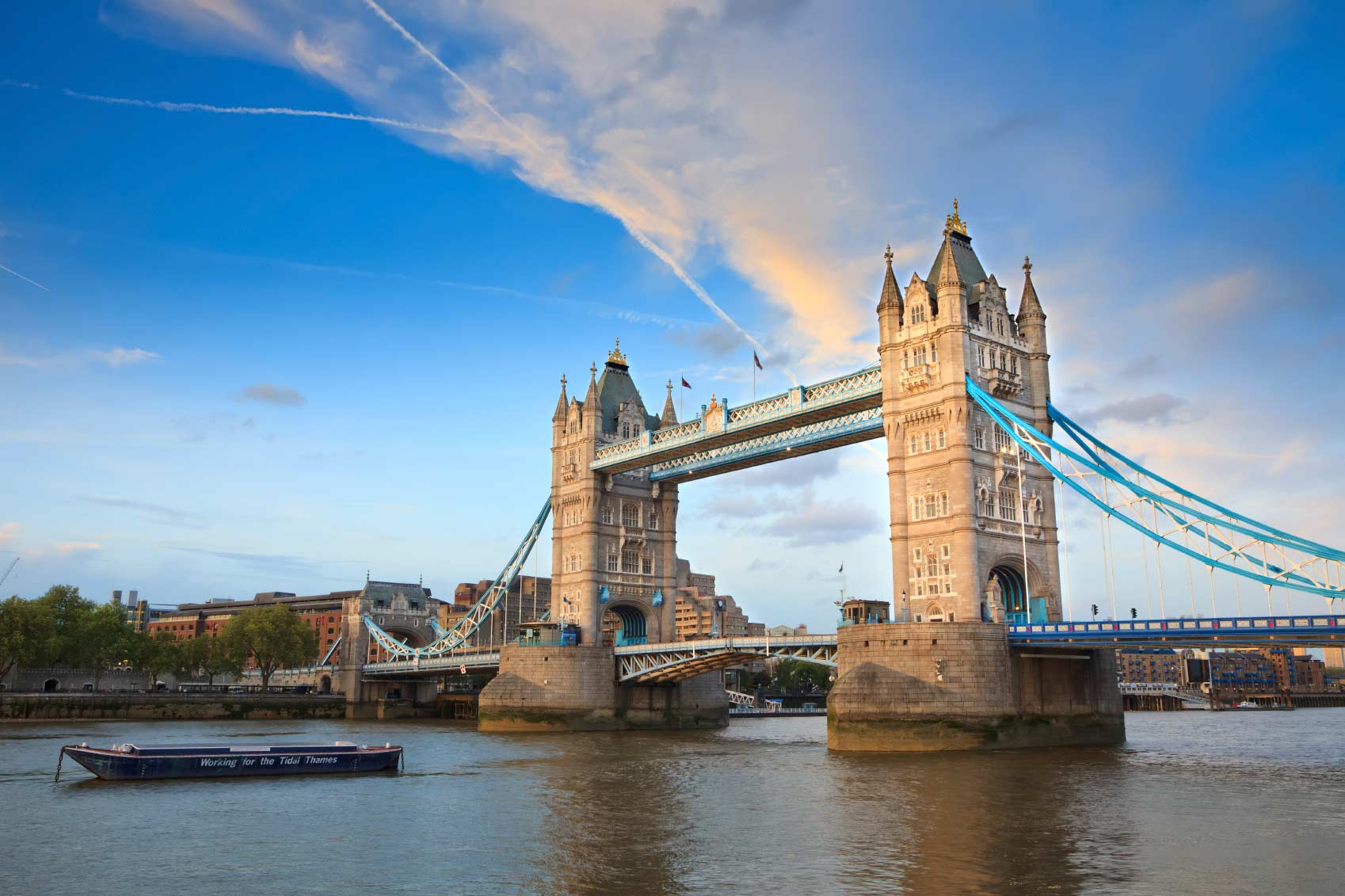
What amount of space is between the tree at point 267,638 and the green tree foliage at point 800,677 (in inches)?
2812

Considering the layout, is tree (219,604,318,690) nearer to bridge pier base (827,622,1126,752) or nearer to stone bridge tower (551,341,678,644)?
stone bridge tower (551,341,678,644)

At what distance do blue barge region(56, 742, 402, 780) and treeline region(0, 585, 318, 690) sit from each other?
177 ft

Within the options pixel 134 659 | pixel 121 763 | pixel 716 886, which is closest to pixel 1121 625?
pixel 716 886

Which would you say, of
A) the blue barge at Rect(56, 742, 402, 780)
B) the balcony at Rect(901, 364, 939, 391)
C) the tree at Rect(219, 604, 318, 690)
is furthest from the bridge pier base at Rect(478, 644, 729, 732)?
the tree at Rect(219, 604, 318, 690)

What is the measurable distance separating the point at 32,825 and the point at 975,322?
44.3m

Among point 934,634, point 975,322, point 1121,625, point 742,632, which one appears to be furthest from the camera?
point 742,632

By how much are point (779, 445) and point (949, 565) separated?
57.0 feet

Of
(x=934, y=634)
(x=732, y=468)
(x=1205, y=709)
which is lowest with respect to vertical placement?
(x=1205, y=709)

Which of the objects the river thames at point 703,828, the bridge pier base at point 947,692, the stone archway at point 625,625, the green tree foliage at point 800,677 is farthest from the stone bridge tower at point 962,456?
the green tree foliage at point 800,677

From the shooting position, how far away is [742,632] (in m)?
196

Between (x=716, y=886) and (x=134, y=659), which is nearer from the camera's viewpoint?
(x=716, y=886)

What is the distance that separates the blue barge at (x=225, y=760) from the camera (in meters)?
37.3

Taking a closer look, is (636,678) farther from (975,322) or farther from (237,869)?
(237,869)

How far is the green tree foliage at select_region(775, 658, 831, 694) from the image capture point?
159625mm
